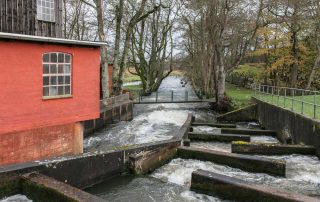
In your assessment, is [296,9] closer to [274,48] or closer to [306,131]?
[274,48]

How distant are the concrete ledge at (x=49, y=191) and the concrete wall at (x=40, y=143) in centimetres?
419

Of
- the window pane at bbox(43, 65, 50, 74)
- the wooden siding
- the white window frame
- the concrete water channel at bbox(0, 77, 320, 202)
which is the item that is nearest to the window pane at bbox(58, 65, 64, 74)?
the window pane at bbox(43, 65, 50, 74)

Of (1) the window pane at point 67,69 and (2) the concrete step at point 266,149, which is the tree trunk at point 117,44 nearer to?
(1) the window pane at point 67,69

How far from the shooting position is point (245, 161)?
1131 cm

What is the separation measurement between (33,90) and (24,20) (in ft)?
10.00

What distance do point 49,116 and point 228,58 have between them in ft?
126

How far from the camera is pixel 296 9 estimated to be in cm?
3016

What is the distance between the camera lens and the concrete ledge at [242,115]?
25234 millimetres

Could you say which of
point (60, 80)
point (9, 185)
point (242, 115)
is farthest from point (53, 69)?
point (242, 115)

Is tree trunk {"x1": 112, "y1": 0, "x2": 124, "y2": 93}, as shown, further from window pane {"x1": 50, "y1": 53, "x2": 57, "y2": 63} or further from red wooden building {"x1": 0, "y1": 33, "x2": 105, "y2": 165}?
window pane {"x1": 50, "y1": 53, "x2": 57, "y2": 63}

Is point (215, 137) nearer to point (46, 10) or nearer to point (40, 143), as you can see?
point (40, 143)

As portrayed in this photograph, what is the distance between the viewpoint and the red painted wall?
1212 centimetres

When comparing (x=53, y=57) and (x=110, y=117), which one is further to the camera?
(x=110, y=117)

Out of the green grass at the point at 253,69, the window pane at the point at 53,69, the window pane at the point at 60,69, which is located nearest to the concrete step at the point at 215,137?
the window pane at the point at 60,69
